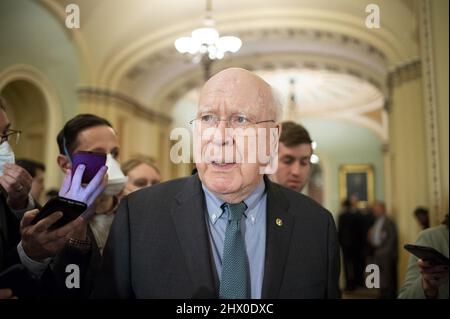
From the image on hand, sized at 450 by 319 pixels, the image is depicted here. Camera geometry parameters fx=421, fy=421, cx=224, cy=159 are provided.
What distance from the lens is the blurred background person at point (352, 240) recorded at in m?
6.30

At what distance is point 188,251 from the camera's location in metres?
1.41

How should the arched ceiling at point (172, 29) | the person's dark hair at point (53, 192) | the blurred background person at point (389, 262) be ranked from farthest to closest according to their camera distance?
the person's dark hair at point (53, 192), the blurred background person at point (389, 262), the arched ceiling at point (172, 29)

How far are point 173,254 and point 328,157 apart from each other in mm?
11669

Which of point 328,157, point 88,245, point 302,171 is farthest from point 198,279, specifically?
point 328,157

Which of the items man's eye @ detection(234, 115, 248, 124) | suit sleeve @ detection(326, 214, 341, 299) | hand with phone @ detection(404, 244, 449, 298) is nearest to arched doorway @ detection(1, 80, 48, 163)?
man's eye @ detection(234, 115, 248, 124)

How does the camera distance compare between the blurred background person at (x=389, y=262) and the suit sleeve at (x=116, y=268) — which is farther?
the blurred background person at (x=389, y=262)

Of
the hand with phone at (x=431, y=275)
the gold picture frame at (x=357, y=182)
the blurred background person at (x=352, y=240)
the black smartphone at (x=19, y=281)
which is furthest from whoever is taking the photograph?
the gold picture frame at (x=357, y=182)

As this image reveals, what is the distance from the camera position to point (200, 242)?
4.62ft

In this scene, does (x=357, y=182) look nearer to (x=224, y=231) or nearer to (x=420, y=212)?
(x=420, y=212)

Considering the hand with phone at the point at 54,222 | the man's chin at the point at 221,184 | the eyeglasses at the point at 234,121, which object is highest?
the eyeglasses at the point at 234,121

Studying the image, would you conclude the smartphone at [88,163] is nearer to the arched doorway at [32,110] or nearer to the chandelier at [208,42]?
the arched doorway at [32,110]

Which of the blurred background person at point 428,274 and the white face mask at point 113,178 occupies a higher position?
the white face mask at point 113,178

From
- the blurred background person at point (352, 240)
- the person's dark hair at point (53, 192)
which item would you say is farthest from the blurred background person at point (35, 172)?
the blurred background person at point (352, 240)

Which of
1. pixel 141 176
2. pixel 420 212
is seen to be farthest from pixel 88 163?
pixel 420 212
